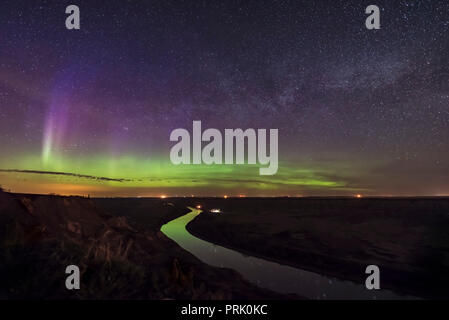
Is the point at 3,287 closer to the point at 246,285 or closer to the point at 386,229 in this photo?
the point at 246,285

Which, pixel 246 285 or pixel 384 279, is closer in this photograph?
pixel 246 285

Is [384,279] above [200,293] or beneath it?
beneath

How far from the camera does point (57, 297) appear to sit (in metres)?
11.8

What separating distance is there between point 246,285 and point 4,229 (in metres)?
13.7

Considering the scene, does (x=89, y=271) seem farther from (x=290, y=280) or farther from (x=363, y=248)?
(x=363, y=248)

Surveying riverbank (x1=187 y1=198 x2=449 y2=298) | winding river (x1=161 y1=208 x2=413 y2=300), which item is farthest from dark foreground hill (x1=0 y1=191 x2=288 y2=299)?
riverbank (x1=187 y1=198 x2=449 y2=298)

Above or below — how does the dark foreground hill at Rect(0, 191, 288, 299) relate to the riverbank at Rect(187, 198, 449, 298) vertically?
above

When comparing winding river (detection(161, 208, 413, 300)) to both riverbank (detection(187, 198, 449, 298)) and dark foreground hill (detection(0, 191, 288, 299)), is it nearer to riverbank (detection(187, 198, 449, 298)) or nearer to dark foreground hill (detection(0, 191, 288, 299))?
riverbank (detection(187, 198, 449, 298))

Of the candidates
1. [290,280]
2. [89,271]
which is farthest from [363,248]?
[89,271]

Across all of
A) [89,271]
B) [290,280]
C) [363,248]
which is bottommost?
[290,280]

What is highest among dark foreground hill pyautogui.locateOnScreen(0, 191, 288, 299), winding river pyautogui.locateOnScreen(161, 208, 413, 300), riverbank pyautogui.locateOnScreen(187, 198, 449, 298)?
dark foreground hill pyautogui.locateOnScreen(0, 191, 288, 299)

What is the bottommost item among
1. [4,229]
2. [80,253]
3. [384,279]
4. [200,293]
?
[384,279]

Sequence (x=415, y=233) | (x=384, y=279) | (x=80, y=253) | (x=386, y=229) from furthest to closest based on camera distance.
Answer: (x=386, y=229) < (x=415, y=233) < (x=384, y=279) < (x=80, y=253)
